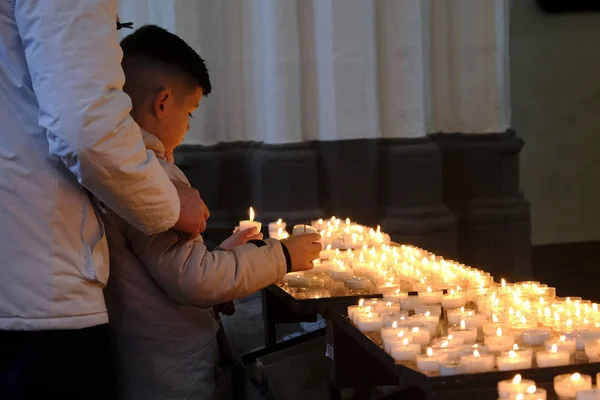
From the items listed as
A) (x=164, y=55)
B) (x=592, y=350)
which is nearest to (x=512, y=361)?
(x=592, y=350)

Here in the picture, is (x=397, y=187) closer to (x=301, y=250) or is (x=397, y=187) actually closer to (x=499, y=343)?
(x=301, y=250)

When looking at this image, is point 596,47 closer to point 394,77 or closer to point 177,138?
point 394,77

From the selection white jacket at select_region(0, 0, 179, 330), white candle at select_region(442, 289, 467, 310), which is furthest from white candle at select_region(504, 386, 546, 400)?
white jacket at select_region(0, 0, 179, 330)

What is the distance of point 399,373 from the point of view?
6.35 ft

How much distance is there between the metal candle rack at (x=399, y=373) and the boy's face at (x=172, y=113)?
2.15 feet

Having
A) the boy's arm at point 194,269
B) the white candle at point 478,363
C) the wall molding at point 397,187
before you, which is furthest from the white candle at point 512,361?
the wall molding at point 397,187

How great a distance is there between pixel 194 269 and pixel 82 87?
0.67 metres

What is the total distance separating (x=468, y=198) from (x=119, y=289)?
12.2 ft

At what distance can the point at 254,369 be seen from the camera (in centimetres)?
342

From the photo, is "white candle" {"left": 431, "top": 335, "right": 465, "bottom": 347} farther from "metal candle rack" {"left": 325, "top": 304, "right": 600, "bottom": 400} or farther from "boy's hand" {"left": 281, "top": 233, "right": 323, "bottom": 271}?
"boy's hand" {"left": 281, "top": 233, "right": 323, "bottom": 271}

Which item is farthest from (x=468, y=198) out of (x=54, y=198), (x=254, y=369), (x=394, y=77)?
(x=54, y=198)

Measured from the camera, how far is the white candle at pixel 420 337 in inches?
83.7

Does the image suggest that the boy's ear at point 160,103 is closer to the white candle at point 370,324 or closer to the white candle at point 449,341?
the white candle at point 370,324

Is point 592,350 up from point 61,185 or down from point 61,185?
down
